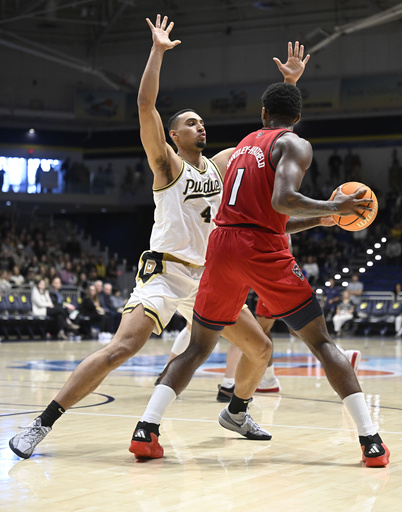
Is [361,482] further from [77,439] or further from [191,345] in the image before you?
[77,439]

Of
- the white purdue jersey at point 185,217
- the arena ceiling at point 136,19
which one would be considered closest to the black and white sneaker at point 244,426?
the white purdue jersey at point 185,217

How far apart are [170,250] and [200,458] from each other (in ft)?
4.72

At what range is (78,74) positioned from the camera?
35500 millimetres

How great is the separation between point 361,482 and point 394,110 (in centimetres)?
2890

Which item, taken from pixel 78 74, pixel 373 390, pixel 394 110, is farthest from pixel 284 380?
pixel 78 74

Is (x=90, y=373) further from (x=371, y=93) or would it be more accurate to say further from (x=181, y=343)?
(x=371, y=93)

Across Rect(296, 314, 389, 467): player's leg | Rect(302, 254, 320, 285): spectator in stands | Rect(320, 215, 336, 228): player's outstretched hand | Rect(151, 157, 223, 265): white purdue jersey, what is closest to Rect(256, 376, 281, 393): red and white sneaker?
Rect(151, 157, 223, 265): white purdue jersey

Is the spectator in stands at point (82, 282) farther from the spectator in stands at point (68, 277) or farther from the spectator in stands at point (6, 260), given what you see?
the spectator in stands at point (6, 260)

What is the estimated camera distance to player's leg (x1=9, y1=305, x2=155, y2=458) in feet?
15.8

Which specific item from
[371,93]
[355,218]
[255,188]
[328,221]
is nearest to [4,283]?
[328,221]

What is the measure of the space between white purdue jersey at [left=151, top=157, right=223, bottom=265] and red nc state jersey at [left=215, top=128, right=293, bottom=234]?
52 centimetres

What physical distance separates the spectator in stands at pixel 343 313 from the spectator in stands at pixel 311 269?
8.94 ft

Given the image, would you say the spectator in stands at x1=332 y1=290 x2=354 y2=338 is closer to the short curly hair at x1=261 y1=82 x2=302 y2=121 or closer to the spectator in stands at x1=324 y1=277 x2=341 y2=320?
the spectator in stands at x1=324 y1=277 x2=341 y2=320

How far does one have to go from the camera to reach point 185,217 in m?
5.46
